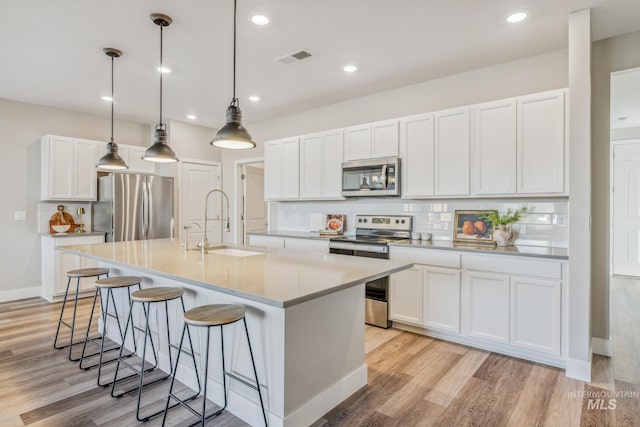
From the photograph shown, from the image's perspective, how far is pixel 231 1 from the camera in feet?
8.00

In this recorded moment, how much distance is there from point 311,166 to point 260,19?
2.16 meters

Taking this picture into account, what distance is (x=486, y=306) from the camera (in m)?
3.00

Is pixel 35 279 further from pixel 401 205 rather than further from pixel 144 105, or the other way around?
pixel 401 205

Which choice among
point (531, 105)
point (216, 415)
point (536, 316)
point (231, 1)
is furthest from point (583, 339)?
point (231, 1)

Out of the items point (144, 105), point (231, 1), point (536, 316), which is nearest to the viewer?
point (231, 1)

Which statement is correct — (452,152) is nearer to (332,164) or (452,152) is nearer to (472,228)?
(472,228)

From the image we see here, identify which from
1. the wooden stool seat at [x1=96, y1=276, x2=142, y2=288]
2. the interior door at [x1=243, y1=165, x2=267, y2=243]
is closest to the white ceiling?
the wooden stool seat at [x1=96, y1=276, x2=142, y2=288]

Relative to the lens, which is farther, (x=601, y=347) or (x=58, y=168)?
A: (x=58, y=168)

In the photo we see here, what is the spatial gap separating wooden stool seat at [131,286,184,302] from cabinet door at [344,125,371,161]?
2.53 m

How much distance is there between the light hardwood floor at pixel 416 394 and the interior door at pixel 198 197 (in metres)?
2.90

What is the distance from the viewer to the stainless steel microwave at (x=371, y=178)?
3775 mm

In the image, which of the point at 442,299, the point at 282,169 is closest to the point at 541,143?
the point at 442,299

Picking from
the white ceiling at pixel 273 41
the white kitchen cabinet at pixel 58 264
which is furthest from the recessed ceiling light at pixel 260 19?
the white kitchen cabinet at pixel 58 264

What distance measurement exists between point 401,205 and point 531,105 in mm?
1635
